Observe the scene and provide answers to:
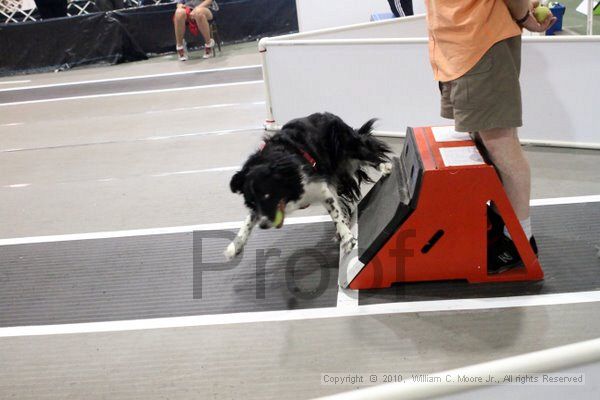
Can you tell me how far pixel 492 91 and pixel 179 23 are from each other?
6.50 m

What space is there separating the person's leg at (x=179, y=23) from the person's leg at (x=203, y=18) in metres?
0.15

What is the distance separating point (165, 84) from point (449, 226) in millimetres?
5113

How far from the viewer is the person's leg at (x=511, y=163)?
2236 millimetres

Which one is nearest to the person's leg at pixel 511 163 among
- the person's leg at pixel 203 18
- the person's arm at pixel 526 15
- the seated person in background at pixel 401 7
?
the person's arm at pixel 526 15

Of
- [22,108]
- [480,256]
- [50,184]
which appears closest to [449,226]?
[480,256]

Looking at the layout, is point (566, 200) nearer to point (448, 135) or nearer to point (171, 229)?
point (448, 135)

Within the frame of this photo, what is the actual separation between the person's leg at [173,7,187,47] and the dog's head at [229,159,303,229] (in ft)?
19.3

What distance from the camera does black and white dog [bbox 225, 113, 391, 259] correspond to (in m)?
2.54

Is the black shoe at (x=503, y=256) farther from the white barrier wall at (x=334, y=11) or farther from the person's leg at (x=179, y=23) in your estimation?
the person's leg at (x=179, y=23)

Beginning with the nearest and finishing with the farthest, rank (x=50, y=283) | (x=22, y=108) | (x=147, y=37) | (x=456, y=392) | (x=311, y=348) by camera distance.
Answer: (x=456, y=392), (x=311, y=348), (x=50, y=283), (x=22, y=108), (x=147, y=37)

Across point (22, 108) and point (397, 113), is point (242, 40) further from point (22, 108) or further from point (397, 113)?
point (397, 113)

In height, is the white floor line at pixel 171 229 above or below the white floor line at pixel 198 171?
below

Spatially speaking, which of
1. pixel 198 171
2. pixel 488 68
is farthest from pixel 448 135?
pixel 198 171

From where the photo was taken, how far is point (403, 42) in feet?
12.8
